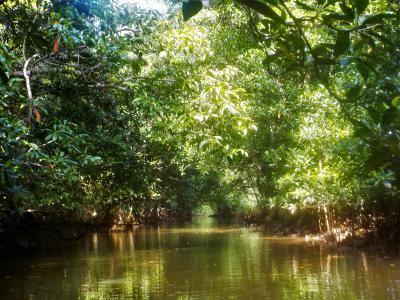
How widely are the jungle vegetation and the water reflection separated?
4.29 feet

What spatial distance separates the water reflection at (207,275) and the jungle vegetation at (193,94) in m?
1.31

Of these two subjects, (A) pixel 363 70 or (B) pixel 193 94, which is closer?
(A) pixel 363 70

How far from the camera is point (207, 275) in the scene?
771 cm

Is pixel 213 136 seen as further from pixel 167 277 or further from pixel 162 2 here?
pixel 162 2

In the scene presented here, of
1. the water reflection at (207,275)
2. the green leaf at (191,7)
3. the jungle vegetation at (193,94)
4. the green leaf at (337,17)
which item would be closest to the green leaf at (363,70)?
the jungle vegetation at (193,94)

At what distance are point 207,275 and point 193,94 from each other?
330cm

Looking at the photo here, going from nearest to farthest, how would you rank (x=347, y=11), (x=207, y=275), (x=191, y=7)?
(x=191, y=7), (x=347, y=11), (x=207, y=275)

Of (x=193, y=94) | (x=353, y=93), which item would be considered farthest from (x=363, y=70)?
(x=193, y=94)

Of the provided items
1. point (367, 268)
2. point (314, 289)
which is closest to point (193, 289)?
point (314, 289)

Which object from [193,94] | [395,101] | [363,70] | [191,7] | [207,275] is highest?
[193,94]

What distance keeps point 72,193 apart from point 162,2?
425 cm

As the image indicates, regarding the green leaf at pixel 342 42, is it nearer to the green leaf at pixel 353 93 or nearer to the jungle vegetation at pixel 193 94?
the jungle vegetation at pixel 193 94

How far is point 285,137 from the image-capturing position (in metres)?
14.5

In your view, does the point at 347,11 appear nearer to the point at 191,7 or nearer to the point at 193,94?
the point at 191,7
